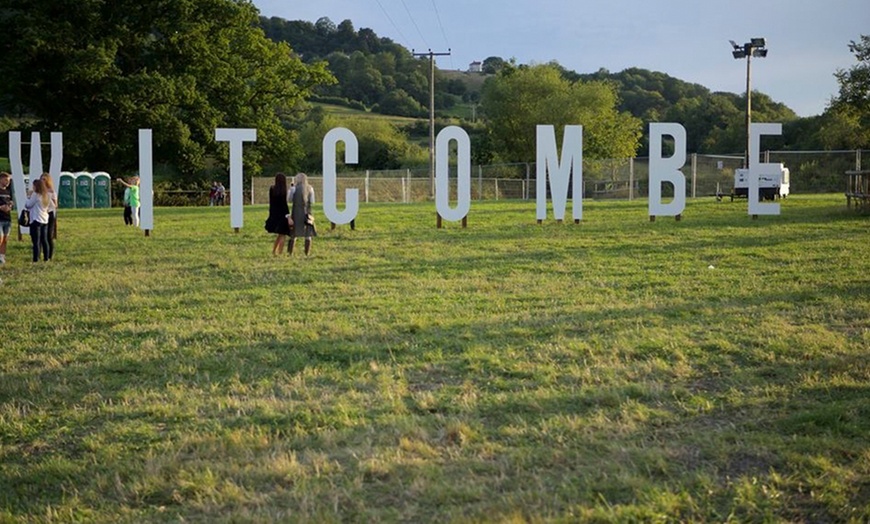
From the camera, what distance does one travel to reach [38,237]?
49.8 feet

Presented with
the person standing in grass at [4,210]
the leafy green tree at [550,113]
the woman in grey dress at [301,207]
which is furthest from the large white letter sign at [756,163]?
the leafy green tree at [550,113]

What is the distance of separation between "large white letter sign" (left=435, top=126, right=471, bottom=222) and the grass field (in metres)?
7.44

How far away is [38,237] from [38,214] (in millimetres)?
573

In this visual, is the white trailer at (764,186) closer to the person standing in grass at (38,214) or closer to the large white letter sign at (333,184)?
the large white letter sign at (333,184)

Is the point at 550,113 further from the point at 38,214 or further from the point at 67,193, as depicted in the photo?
the point at 38,214

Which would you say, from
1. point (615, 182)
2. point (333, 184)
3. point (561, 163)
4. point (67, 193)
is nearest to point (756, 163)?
point (561, 163)

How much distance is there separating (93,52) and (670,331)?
38.2m

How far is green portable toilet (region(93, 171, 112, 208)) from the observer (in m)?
41.2

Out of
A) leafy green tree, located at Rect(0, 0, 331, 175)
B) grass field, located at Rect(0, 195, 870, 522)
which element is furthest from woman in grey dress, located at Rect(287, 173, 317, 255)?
leafy green tree, located at Rect(0, 0, 331, 175)

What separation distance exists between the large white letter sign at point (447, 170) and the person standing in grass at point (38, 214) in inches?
337

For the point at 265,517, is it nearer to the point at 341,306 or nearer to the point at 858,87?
the point at 341,306

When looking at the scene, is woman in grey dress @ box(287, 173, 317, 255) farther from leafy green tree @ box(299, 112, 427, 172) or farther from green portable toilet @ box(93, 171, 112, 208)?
leafy green tree @ box(299, 112, 427, 172)

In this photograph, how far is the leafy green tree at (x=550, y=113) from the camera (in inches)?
2488

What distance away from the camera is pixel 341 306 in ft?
32.4
